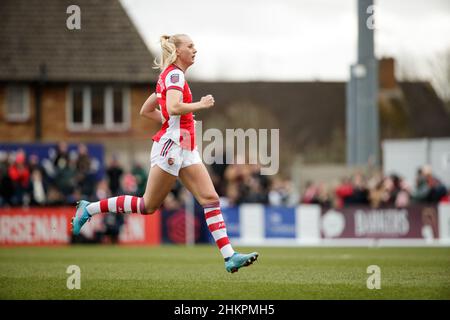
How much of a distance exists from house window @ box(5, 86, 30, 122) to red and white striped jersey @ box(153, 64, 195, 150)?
105ft

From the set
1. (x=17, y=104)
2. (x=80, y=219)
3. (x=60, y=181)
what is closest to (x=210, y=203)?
(x=80, y=219)

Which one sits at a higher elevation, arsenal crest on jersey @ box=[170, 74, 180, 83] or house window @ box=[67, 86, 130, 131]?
house window @ box=[67, 86, 130, 131]

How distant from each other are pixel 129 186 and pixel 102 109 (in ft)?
55.7

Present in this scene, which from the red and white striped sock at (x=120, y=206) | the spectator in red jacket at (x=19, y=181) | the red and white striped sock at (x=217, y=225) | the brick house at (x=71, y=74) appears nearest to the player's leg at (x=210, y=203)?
the red and white striped sock at (x=217, y=225)

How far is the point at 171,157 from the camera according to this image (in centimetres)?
1013

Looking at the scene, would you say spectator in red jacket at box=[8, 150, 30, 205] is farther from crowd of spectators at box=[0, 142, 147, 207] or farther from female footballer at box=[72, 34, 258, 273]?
Answer: female footballer at box=[72, 34, 258, 273]

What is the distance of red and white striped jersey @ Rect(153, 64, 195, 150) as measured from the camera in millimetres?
10151

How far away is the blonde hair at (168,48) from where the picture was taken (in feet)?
33.6

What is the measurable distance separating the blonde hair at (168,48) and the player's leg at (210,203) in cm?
119

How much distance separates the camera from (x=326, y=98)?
61.7 metres

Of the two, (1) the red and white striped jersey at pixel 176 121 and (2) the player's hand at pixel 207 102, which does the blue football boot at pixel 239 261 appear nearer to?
(1) the red and white striped jersey at pixel 176 121

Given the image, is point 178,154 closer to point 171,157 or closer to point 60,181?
point 171,157

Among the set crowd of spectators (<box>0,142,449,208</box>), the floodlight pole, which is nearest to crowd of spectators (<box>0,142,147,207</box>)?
crowd of spectators (<box>0,142,449,208</box>)
